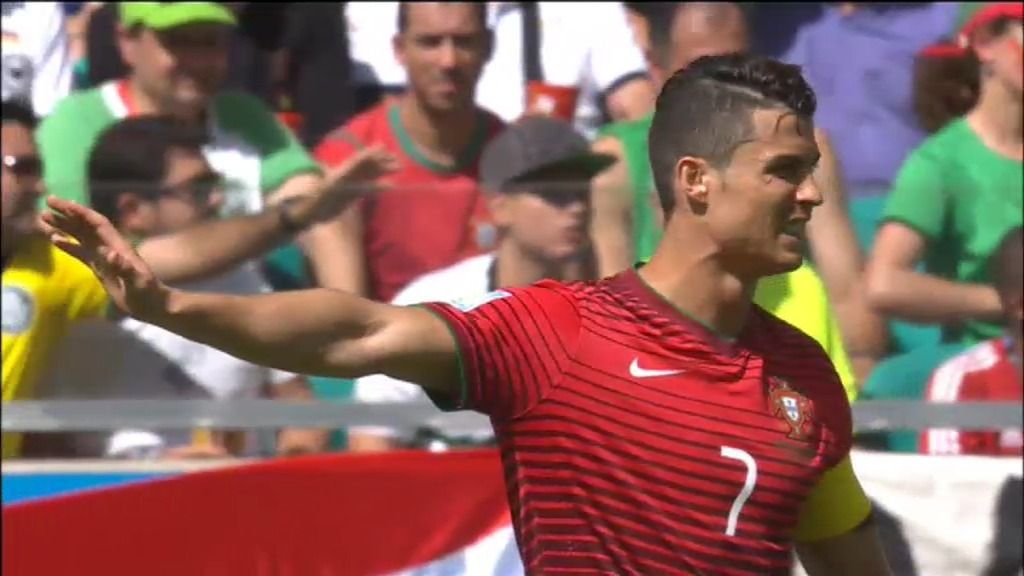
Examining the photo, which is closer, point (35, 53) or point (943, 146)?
point (943, 146)

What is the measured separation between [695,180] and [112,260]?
1.04 meters

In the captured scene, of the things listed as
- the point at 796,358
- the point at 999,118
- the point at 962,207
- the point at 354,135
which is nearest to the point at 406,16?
the point at 354,135

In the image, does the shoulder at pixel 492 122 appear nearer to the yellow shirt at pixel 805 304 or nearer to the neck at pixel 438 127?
the neck at pixel 438 127

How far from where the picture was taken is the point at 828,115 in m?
7.50

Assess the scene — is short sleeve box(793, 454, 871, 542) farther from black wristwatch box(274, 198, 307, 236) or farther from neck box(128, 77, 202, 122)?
neck box(128, 77, 202, 122)

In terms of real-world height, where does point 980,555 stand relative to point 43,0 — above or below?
below

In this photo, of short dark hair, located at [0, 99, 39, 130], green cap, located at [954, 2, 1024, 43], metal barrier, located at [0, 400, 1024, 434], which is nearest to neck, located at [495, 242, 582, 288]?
metal barrier, located at [0, 400, 1024, 434]

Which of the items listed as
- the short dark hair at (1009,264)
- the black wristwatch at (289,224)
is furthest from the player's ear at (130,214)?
the short dark hair at (1009,264)

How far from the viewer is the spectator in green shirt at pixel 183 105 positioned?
686cm

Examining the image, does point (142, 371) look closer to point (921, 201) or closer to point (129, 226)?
point (129, 226)

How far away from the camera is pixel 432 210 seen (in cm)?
621

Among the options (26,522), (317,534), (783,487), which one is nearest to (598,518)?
(783,487)

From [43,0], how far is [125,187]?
1.83m

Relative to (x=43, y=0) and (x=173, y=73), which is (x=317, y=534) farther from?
(x=43, y=0)
